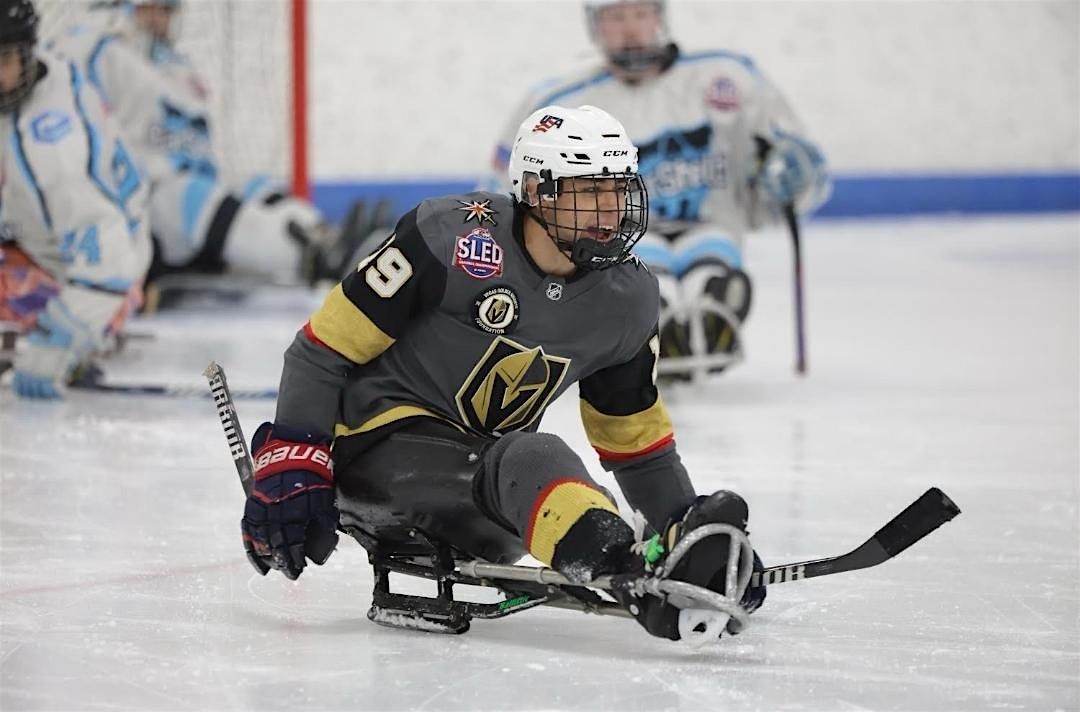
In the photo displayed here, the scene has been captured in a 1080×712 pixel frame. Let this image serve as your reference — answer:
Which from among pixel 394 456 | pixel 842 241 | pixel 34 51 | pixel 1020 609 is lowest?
pixel 842 241

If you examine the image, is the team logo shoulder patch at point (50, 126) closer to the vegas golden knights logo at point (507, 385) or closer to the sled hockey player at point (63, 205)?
the sled hockey player at point (63, 205)

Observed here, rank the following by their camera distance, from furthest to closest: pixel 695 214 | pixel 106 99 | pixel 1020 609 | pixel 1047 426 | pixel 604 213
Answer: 1. pixel 106 99
2. pixel 695 214
3. pixel 1047 426
4. pixel 1020 609
5. pixel 604 213

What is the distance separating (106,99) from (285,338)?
1.16 m

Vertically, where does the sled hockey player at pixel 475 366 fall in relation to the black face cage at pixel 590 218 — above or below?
below

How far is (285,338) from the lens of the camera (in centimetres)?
586

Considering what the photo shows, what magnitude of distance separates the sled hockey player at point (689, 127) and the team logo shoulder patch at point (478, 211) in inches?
97.7

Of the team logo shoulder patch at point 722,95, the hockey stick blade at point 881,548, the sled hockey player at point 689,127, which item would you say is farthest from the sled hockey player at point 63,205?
the hockey stick blade at point 881,548

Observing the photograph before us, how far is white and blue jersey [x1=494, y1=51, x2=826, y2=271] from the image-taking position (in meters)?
5.00

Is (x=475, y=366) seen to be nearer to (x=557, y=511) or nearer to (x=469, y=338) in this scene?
(x=469, y=338)

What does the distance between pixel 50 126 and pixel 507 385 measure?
227 cm

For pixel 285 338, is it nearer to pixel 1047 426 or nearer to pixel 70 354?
pixel 70 354

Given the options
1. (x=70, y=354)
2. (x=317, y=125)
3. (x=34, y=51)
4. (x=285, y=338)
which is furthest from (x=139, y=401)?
(x=317, y=125)

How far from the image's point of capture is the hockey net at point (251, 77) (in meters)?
7.47

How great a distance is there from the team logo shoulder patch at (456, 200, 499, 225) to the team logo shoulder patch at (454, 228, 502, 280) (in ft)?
0.06
